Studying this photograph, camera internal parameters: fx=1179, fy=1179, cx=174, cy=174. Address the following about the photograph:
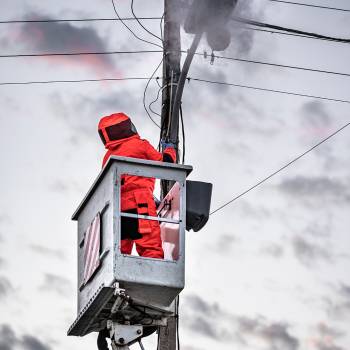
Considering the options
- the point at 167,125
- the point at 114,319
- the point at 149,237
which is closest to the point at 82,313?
the point at 114,319

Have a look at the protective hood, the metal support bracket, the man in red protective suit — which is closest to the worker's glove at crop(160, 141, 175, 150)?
the man in red protective suit

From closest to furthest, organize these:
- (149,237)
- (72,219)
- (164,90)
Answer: (149,237) → (72,219) → (164,90)

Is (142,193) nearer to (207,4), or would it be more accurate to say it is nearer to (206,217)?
(206,217)

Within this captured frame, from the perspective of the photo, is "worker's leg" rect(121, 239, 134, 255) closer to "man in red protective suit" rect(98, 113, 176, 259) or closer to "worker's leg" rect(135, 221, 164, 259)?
"man in red protective suit" rect(98, 113, 176, 259)

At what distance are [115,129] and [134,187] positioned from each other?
834 mm

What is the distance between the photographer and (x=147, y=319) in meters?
12.7

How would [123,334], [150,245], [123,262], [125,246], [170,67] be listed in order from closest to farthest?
[123,262] → [150,245] → [125,246] → [123,334] → [170,67]

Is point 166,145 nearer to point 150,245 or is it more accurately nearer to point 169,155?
point 169,155

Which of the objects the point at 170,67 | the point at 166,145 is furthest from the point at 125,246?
the point at 170,67

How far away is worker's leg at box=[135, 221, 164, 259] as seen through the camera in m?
12.2

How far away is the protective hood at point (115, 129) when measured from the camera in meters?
12.9

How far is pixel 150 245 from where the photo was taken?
12203mm

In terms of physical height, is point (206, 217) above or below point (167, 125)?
below

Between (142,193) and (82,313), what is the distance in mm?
1520
